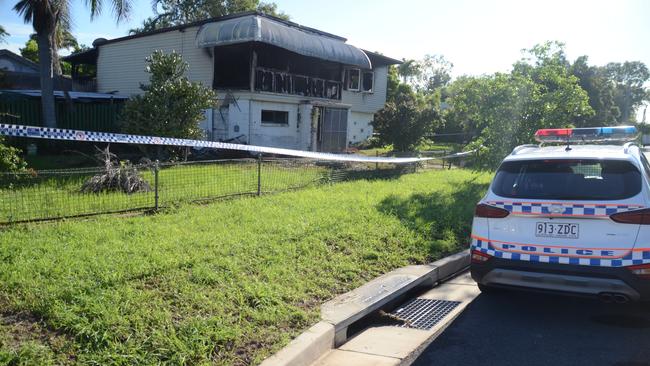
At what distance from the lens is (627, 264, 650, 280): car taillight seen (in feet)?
13.8

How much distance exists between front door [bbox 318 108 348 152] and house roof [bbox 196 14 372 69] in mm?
2252

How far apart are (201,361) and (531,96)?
11.0 m

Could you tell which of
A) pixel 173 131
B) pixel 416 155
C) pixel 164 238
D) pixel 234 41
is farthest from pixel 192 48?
pixel 164 238

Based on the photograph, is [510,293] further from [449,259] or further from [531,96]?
[531,96]

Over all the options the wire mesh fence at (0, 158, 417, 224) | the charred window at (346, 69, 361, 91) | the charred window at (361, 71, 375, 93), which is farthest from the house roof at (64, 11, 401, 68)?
the wire mesh fence at (0, 158, 417, 224)

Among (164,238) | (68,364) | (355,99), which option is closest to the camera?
(68,364)

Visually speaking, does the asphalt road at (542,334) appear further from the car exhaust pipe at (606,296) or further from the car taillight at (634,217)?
the car taillight at (634,217)

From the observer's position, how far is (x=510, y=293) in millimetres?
5613

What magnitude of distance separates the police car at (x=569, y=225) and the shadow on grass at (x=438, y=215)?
6.31 ft

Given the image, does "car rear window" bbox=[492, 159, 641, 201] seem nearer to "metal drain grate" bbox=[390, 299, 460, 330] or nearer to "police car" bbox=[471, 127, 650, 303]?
"police car" bbox=[471, 127, 650, 303]

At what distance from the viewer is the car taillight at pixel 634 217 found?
425 cm

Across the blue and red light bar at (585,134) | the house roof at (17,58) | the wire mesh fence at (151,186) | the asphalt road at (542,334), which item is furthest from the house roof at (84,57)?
the asphalt road at (542,334)

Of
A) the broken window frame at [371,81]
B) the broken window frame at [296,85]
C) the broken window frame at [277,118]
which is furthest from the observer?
the broken window frame at [371,81]

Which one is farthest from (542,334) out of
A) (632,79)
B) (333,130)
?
(632,79)
